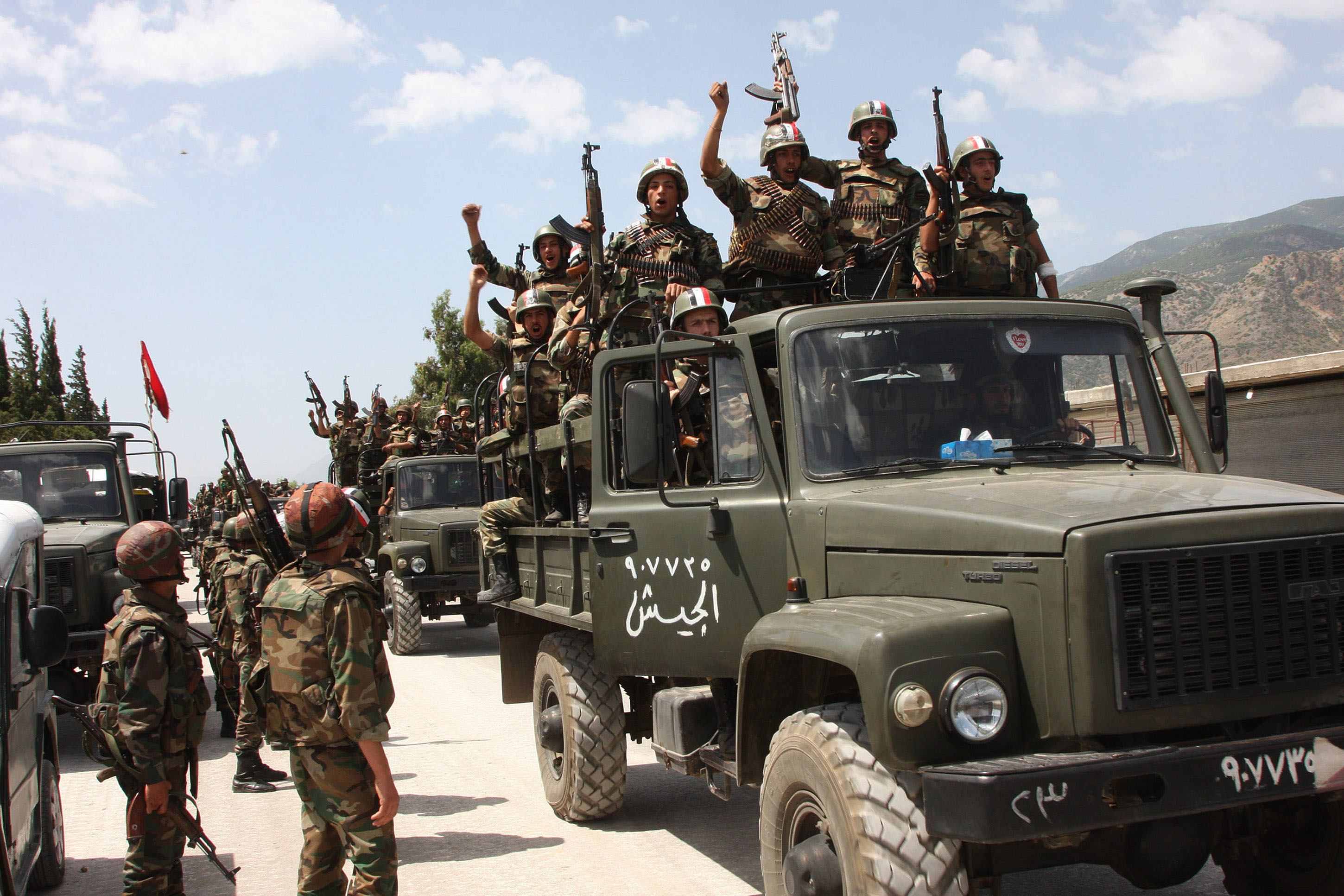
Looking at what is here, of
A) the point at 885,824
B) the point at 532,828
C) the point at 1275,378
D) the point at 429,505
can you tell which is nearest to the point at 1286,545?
the point at 885,824

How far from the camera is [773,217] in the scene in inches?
279

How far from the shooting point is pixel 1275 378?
8477 mm

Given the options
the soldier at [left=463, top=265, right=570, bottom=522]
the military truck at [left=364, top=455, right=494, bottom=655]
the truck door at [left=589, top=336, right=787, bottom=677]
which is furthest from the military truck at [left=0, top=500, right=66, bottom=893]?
the military truck at [left=364, top=455, right=494, bottom=655]

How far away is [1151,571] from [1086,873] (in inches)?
96.1

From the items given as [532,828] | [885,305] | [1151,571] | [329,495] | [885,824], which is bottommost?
[532,828]

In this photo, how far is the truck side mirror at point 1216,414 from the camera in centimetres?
502

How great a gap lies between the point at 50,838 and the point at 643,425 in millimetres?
3476

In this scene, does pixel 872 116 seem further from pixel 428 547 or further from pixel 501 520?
pixel 428 547

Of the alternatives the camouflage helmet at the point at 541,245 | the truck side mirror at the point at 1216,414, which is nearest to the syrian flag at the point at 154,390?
the camouflage helmet at the point at 541,245

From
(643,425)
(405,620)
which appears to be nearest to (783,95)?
(643,425)

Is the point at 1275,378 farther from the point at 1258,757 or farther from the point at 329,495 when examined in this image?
the point at 329,495

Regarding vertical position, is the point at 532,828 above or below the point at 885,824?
below

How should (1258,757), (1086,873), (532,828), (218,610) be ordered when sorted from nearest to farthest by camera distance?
(1258,757) → (1086,873) → (532,828) → (218,610)

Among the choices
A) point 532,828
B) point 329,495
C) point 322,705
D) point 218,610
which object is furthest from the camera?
point 218,610
